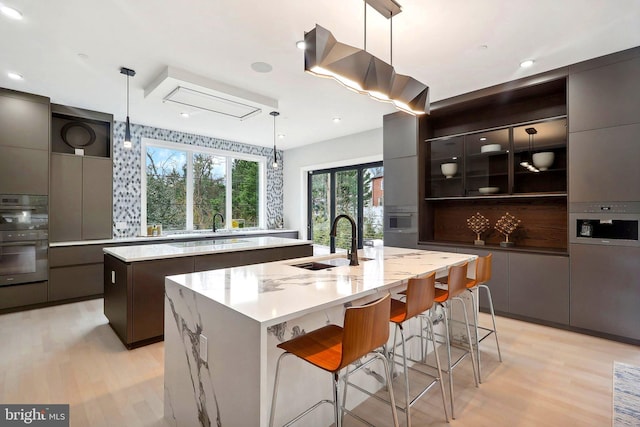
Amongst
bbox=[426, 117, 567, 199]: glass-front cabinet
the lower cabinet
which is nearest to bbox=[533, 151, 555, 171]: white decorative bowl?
bbox=[426, 117, 567, 199]: glass-front cabinet

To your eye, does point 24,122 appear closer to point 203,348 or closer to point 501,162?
point 203,348

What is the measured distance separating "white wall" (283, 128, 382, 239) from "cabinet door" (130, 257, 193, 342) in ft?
12.6

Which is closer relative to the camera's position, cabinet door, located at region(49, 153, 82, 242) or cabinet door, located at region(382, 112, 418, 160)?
cabinet door, located at region(49, 153, 82, 242)

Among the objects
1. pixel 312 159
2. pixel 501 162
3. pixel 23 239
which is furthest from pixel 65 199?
pixel 501 162

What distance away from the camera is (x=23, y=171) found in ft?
13.0

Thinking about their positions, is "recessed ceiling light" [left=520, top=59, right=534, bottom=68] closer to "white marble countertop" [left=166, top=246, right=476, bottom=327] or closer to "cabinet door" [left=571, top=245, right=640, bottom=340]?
"cabinet door" [left=571, top=245, right=640, bottom=340]

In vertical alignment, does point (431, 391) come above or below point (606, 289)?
below

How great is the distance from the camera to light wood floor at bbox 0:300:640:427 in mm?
1995

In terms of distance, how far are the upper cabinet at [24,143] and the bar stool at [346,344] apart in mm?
4431

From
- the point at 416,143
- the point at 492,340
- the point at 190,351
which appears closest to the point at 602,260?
the point at 492,340

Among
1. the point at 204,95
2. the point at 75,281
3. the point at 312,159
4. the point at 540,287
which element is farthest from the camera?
the point at 312,159

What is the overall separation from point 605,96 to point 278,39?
3.21 m

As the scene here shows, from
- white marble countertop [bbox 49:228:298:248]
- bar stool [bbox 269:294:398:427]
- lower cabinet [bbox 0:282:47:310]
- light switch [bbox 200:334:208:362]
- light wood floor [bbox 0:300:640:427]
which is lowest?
light wood floor [bbox 0:300:640:427]

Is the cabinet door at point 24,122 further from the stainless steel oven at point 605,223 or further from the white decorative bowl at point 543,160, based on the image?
the stainless steel oven at point 605,223
